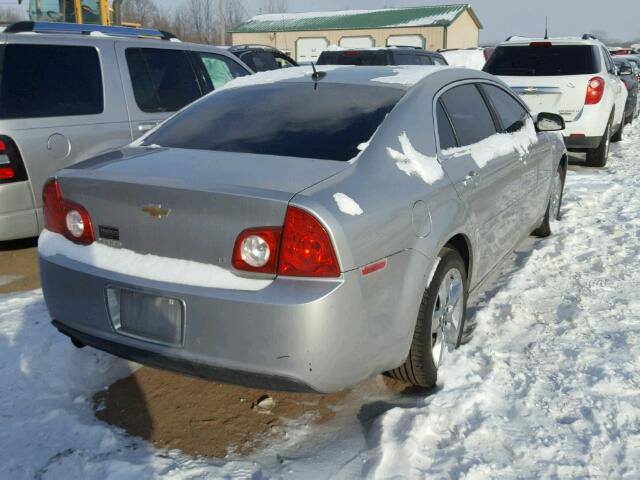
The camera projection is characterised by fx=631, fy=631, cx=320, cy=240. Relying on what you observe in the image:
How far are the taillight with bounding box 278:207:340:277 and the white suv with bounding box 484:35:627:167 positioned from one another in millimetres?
7198

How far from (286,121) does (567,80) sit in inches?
265

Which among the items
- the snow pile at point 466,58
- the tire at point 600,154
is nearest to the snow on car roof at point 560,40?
the tire at point 600,154

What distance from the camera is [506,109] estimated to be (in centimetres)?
450

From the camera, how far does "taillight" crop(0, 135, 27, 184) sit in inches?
180

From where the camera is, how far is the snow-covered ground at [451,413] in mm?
2594

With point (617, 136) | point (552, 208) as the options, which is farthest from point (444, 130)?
point (617, 136)

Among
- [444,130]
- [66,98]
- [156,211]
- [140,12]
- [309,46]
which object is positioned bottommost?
[156,211]

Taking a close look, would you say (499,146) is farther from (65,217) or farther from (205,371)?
(65,217)

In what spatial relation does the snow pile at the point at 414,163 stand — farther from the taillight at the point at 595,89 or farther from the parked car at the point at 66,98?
the taillight at the point at 595,89

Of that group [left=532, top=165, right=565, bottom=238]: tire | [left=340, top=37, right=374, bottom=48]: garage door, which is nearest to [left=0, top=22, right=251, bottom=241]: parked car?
[left=532, top=165, right=565, bottom=238]: tire

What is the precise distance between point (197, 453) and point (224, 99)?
6.44 ft

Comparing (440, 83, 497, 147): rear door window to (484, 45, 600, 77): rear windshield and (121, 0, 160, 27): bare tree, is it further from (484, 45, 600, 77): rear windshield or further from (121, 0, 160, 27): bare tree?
(121, 0, 160, 27): bare tree

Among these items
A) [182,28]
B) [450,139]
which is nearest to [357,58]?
[450,139]

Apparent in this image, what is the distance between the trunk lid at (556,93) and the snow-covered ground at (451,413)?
5029mm
